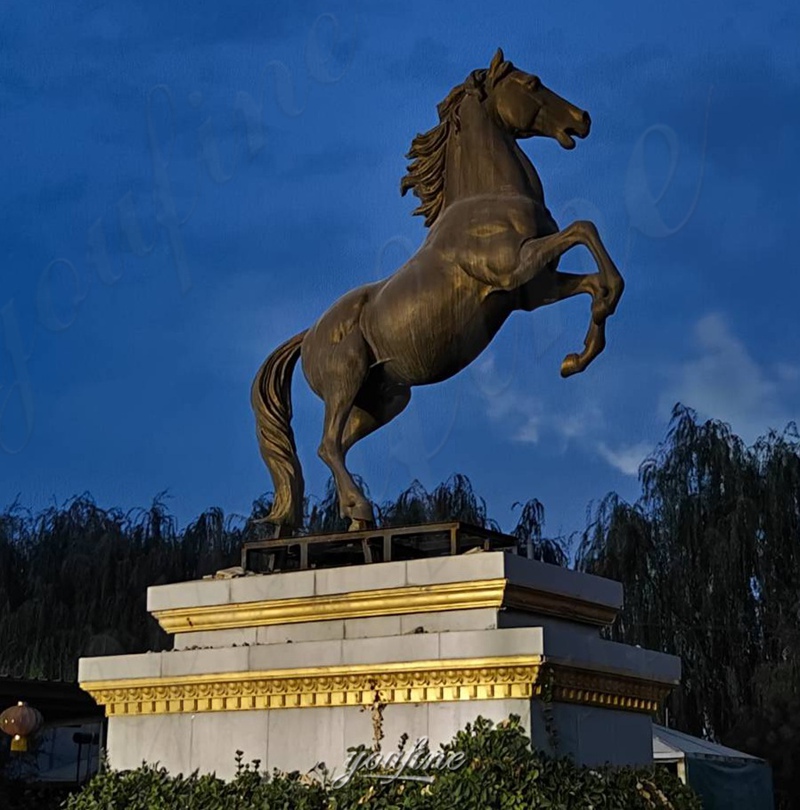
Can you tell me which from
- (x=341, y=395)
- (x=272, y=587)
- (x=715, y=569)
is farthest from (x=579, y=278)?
(x=715, y=569)

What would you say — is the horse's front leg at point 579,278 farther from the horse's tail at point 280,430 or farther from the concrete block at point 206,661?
the concrete block at point 206,661

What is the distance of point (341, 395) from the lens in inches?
260

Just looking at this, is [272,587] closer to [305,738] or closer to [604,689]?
[305,738]

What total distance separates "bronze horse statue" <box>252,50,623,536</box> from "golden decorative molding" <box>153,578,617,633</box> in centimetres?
66

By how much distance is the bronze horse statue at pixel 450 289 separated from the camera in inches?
242

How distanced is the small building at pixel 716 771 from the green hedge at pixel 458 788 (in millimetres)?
5020

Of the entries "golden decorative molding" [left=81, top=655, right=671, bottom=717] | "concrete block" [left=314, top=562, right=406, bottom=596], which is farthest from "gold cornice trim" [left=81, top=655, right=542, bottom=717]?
"concrete block" [left=314, top=562, right=406, bottom=596]

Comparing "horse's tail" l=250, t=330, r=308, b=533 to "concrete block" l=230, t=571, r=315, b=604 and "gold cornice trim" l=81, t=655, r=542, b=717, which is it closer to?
"concrete block" l=230, t=571, r=315, b=604

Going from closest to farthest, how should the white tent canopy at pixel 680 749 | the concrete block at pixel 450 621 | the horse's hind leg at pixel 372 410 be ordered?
1. the concrete block at pixel 450 621
2. the horse's hind leg at pixel 372 410
3. the white tent canopy at pixel 680 749

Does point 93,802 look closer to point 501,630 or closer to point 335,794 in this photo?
point 335,794

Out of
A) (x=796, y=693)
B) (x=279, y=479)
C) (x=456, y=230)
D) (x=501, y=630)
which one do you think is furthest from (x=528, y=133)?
(x=796, y=693)

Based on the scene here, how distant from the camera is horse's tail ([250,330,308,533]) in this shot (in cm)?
686

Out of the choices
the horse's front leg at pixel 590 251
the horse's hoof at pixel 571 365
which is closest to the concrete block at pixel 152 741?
the horse's hoof at pixel 571 365

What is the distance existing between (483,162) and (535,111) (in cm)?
41
